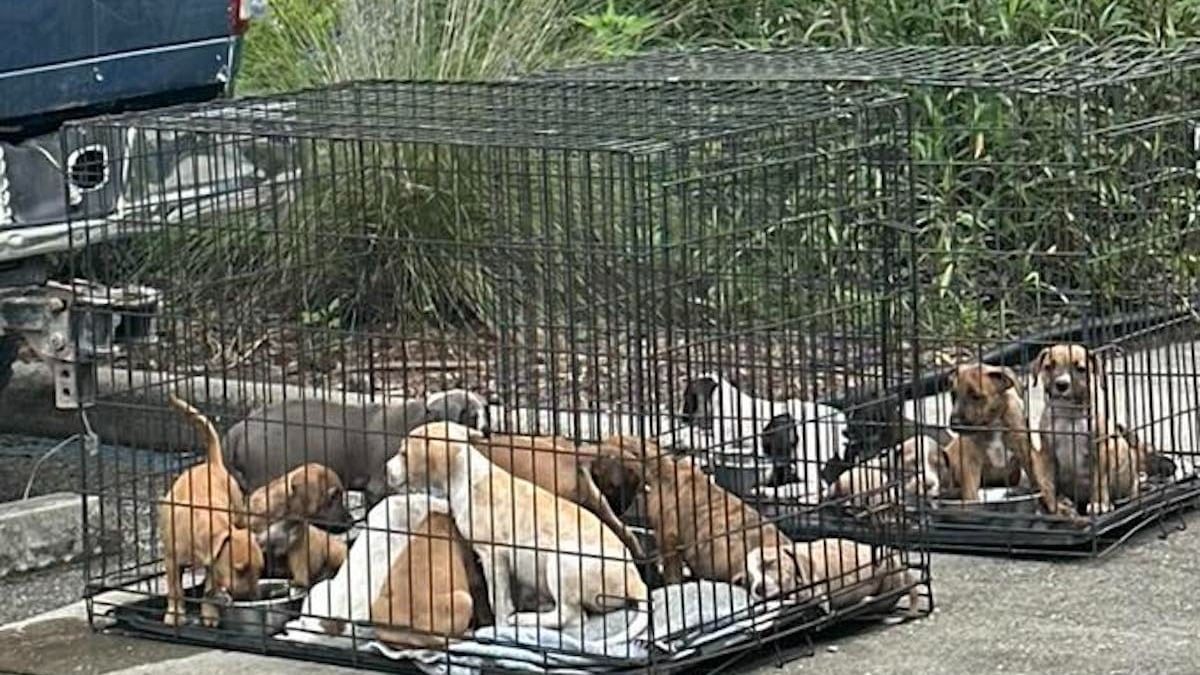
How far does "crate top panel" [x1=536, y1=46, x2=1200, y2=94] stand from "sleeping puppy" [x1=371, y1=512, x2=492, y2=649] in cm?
190

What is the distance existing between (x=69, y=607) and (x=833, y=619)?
2033 millimetres

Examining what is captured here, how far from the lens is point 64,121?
7.50m

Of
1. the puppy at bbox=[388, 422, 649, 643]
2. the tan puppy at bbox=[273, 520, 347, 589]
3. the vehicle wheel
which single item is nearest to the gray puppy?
the tan puppy at bbox=[273, 520, 347, 589]

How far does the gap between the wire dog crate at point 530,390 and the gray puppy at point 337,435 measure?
0.01 meters

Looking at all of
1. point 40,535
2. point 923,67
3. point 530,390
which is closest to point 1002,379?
point 923,67

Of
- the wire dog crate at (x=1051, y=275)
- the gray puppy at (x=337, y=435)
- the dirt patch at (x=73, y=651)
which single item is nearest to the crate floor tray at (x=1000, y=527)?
the wire dog crate at (x=1051, y=275)

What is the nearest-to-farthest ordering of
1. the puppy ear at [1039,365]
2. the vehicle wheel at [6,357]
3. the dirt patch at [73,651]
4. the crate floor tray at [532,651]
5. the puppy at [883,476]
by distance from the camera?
the crate floor tray at [532,651] < the dirt patch at [73,651] < the puppy at [883,476] < the puppy ear at [1039,365] < the vehicle wheel at [6,357]

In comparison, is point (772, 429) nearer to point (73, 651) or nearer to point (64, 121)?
point (73, 651)

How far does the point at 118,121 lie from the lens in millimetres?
6395

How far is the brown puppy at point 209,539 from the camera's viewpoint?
630 centimetres

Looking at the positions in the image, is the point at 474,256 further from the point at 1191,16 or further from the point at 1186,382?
the point at 1191,16

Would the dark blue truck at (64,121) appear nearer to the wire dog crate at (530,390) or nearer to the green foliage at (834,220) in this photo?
the wire dog crate at (530,390)

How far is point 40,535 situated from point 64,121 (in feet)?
3.89

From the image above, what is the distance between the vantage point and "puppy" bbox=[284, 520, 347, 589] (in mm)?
6359
